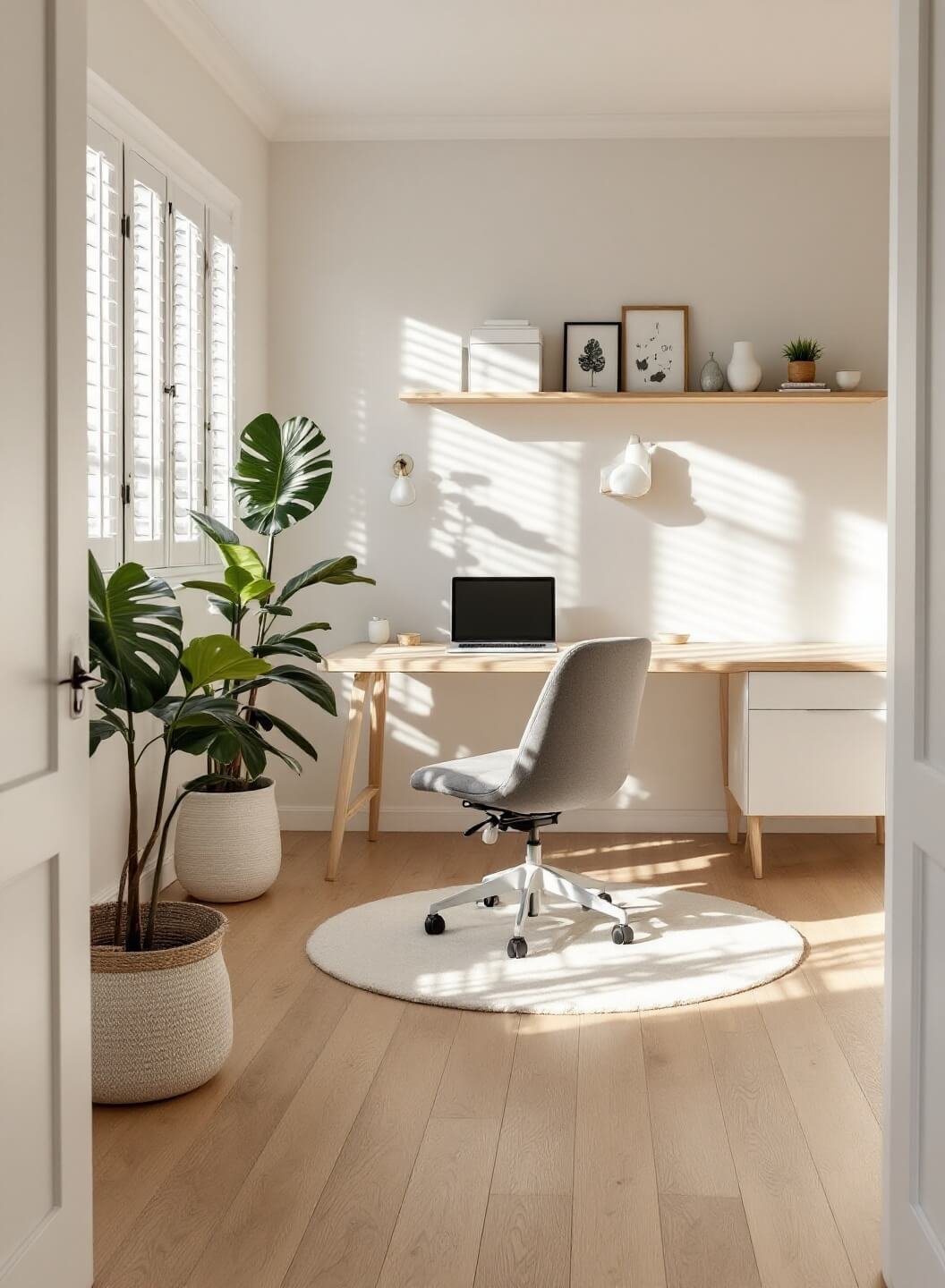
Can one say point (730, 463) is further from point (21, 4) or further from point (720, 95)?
point (21, 4)

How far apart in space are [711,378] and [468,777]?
2056mm

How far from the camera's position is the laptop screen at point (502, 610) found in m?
4.92

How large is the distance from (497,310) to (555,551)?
0.96 metres

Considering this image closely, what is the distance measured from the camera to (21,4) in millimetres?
1729

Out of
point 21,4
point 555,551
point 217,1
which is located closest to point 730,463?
point 555,551

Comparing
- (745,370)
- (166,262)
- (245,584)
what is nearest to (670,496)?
(745,370)

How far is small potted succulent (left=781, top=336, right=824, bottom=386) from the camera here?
190 inches

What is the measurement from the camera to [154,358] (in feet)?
12.9

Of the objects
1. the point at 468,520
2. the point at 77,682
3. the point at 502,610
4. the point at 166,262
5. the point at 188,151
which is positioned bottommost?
the point at 77,682

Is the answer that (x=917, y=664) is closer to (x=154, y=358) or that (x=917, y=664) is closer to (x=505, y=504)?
(x=154, y=358)

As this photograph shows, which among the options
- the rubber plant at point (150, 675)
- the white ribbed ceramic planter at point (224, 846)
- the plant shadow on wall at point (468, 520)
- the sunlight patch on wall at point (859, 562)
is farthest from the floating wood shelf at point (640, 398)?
the rubber plant at point (150, 675)

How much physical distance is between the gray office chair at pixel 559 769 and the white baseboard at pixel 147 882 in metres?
0.90

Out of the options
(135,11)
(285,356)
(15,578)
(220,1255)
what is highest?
(135,11)

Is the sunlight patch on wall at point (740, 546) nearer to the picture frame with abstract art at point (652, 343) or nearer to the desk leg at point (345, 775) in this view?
the picture frame with abstract art at point (652, 343)
